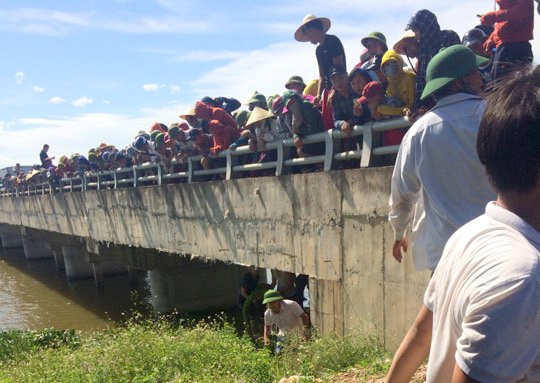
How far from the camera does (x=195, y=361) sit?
21.4 feet

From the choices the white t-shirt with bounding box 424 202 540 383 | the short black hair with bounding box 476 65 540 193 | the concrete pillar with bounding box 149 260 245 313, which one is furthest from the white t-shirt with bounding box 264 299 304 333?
the concrete pillar with bounding box 149 260 245 313

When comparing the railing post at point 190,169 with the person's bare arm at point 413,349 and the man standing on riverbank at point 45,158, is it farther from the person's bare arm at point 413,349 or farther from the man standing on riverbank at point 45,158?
the man standing on riverbank at point 45,158

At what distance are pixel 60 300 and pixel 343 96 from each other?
679 inches

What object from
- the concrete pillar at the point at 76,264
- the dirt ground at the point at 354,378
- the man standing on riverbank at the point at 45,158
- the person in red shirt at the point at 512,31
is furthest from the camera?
the concrete pillar at the point at 76,264

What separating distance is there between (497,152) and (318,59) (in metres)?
6.17

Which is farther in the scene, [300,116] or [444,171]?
[300,116]

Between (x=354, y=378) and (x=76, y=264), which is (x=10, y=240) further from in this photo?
(x=354, y=378)

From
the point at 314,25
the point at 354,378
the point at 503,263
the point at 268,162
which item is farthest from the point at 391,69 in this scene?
the point at 503,263

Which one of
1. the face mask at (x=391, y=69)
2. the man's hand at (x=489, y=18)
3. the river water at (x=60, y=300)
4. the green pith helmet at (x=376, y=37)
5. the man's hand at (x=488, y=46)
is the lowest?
the river water at (x=60, y=300)

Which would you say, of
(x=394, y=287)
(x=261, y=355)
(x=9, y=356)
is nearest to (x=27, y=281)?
(x=9, y=356)

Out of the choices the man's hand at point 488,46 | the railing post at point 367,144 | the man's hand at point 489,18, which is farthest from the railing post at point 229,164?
the man's hand at point 489,18

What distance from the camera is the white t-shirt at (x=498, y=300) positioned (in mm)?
1082

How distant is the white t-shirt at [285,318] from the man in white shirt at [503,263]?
5.60m

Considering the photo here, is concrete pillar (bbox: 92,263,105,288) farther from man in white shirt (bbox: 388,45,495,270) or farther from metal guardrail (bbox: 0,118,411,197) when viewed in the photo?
man in white shirt (bbox: 388,45,495,270)
